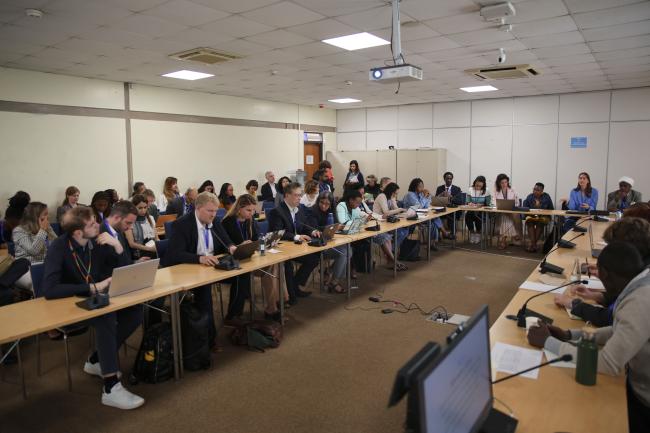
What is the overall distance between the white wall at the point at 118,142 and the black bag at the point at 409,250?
4519mm

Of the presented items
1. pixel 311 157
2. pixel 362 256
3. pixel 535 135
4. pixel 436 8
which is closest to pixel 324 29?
pixel 436 8

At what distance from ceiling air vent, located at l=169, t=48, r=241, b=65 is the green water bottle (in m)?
5.19

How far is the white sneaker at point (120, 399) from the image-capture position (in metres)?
3.06

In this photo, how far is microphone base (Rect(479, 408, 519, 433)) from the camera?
5.07 ft

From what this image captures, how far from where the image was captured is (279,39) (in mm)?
5090

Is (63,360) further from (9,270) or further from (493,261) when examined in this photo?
(493,261)

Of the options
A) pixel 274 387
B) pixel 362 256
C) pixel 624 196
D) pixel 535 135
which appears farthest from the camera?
pixel 535 135

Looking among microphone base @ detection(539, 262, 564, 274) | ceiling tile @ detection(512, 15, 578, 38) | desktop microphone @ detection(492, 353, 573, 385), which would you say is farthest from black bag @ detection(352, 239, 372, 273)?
desktop microphone @ detection(492, 353, 573, 385)

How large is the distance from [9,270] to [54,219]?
3615 mm

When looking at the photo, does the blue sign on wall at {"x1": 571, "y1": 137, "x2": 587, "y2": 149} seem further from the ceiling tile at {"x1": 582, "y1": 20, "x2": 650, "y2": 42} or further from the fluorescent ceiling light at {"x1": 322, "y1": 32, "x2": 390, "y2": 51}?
the fluorescent ceiling light at {"x1": 322, "y1": 32, "x2": 390, "y2": 51}

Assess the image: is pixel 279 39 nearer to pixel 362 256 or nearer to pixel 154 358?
pixel 362 256

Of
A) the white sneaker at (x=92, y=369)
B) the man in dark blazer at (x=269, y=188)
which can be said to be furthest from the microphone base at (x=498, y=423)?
the man in dark blazer at (x=269, y=188)

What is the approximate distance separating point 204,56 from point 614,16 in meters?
4.65

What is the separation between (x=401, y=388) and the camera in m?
1.04
